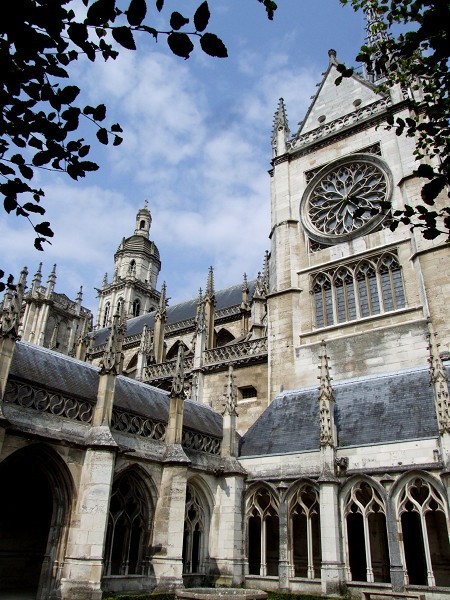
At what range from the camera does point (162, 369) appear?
2288 centimetres

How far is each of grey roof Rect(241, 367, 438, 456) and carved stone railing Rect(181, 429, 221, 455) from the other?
818 millimetres

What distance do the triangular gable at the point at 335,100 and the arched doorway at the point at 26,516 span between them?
18.6 metres

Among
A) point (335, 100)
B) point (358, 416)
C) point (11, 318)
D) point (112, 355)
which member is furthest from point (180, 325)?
point (11, 318)

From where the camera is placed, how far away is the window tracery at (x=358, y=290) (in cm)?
1750

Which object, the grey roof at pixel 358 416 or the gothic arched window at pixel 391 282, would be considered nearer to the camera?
the grey roof at pixel 358 416

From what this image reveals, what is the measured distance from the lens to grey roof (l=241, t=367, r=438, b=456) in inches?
483

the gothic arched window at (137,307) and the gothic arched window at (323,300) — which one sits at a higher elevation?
the gothic arched window at (137,307)

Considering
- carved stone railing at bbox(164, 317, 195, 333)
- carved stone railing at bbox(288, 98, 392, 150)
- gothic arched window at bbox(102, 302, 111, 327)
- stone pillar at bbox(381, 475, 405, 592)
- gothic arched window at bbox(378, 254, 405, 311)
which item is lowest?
stone pillar at bbox(381, 475, 405, 592)

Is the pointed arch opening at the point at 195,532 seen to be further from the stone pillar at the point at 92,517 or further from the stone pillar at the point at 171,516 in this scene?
the stone pillar at the point at 92,517

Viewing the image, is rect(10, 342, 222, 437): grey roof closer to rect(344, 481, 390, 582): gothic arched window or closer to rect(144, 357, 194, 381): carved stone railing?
rect(344, 481, 390, 582): gothic arched window

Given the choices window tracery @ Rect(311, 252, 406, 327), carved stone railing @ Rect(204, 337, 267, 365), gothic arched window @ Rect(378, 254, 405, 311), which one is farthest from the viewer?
carved stone railing @ Rect(204, 337, 267, 365)

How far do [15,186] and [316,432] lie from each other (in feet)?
36.7

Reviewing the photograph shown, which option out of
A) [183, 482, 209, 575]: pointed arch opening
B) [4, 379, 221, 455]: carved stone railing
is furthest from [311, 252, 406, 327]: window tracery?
[183, 482, 209, 575]: pointed arch opening

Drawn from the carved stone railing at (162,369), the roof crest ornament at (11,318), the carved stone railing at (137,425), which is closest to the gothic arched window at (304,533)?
the carved stone railing at (137,425)
